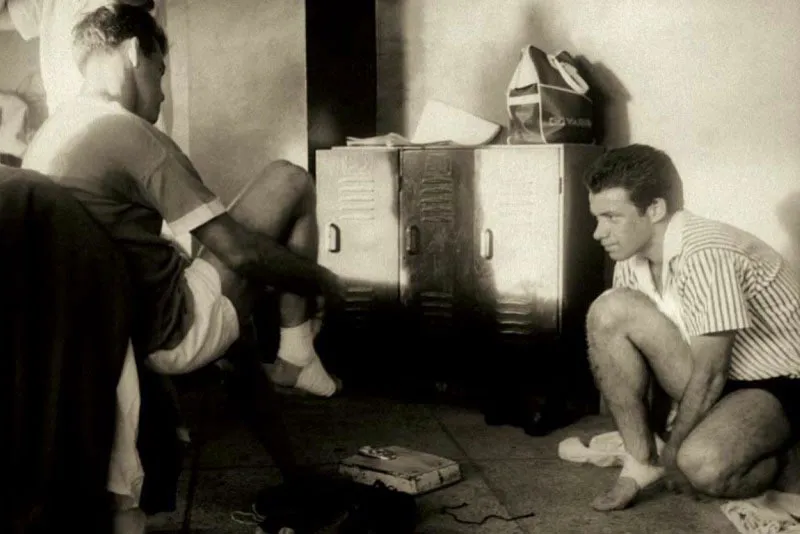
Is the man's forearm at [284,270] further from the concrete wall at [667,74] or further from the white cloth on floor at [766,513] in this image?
the concrete wall at [667,74]

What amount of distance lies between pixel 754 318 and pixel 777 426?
32 cm

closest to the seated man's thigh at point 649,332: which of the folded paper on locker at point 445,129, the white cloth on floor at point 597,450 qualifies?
the white cloth on floor at point 597,450

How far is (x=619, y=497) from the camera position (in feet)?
9.80

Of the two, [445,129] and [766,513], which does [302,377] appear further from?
[766,513]

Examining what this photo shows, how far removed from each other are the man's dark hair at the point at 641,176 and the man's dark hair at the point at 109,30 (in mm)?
1373

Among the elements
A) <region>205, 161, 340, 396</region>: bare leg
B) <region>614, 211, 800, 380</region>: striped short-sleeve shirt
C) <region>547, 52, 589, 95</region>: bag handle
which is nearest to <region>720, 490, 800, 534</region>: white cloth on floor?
<region>614, 211, 800, 380</region>: striped short-sleeve shirt

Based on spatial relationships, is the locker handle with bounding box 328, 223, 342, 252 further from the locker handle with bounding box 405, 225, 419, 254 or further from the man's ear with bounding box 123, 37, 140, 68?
the man's ear with bounding box 123, 37, 140, 68

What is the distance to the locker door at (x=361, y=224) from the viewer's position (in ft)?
14.9

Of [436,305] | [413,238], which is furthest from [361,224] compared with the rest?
[436,305]

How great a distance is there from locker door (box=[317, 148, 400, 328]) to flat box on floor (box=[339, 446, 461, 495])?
1.28m

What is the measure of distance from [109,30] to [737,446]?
203 cm

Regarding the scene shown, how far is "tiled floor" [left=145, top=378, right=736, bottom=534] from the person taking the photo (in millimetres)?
2898

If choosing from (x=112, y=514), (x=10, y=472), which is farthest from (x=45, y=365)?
(x=112, y=514)

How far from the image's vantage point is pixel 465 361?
4414mm
